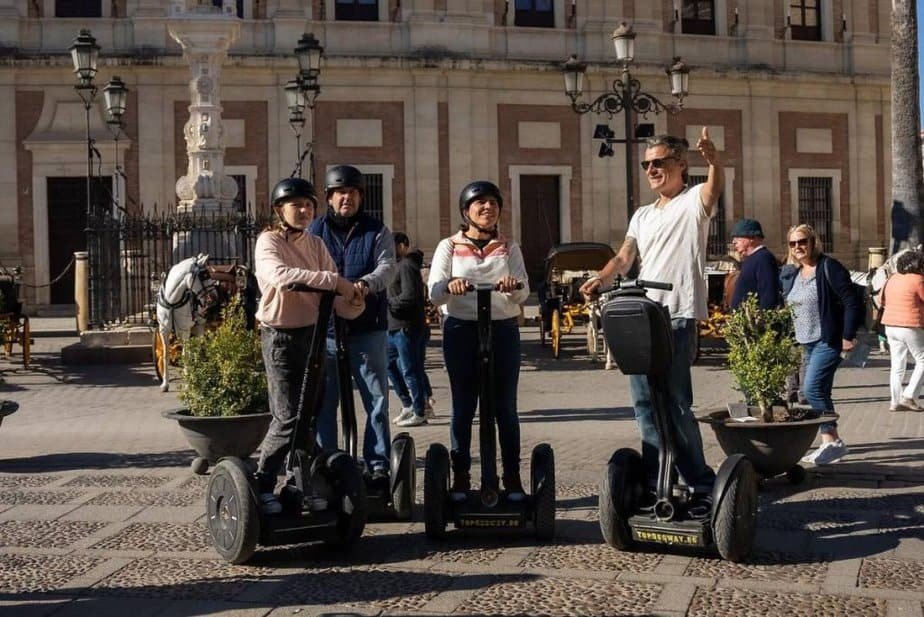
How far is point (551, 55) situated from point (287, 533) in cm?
2573

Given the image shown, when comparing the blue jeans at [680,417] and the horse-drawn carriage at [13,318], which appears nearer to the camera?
the blue jeans at [680,417]

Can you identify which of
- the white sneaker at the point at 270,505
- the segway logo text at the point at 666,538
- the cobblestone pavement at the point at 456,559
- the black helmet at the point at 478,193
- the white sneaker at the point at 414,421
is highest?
the black helmet at the point at 478,193

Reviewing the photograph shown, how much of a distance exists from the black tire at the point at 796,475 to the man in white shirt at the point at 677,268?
1.74m

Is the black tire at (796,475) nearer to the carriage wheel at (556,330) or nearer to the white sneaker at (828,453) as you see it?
the white sneaker at (828,453)

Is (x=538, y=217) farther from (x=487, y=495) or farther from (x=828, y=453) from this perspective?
(x=487, y=495)

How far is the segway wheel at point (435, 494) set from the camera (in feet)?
19.5

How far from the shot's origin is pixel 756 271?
8.64 m

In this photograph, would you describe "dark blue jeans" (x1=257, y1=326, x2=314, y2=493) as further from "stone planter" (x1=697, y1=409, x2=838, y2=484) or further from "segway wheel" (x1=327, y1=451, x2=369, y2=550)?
"stone planter" (x1=697, y1=409, x2=838, y2=484)

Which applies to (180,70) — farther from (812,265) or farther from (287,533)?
(287,533)

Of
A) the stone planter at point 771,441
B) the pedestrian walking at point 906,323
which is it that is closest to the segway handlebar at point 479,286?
the stone planter at point 771,441

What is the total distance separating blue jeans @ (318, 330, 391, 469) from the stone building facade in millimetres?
21914

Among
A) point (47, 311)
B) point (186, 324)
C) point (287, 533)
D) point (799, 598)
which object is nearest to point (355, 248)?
point (287, 533)

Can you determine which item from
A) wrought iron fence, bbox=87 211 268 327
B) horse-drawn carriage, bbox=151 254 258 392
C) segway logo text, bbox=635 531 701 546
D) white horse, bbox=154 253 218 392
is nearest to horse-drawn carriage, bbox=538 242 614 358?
wrought iron fence, bbox=87 211 268 327

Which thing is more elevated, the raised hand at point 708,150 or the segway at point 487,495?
the raised hand at point 708,150
